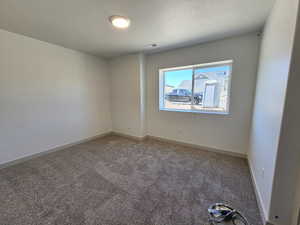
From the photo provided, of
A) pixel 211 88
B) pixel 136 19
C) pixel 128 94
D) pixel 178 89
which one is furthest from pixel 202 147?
pixel 136 19

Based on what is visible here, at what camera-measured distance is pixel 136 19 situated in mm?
1936

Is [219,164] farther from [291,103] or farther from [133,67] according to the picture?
[133,67]

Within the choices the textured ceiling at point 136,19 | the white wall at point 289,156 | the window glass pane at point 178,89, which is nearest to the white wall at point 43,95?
the textured ceiling at point 136,19

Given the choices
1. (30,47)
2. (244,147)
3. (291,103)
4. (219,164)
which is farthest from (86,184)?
(244,147)

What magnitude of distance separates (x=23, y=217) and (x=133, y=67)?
3.48 meters

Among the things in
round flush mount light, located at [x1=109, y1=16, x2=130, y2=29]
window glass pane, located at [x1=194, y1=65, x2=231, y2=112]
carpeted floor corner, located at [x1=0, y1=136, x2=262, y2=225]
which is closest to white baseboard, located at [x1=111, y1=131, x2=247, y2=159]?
carpeted floor corner, located at [x1=0, y1=136, x2=262, y2=225]

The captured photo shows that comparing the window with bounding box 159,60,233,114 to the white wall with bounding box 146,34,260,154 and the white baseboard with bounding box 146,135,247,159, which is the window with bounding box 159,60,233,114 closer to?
the white wall with bounding box 146,34,260,154

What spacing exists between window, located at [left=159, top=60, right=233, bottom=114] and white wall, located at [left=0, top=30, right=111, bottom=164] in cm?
213

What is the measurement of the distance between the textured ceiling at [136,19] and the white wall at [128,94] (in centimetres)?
96

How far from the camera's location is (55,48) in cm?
295

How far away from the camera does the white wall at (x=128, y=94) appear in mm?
3689

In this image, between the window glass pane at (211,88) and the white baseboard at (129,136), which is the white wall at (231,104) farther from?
the white baseboard at (129,136)

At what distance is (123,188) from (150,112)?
235cm

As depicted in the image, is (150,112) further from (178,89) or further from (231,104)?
(231,104)
